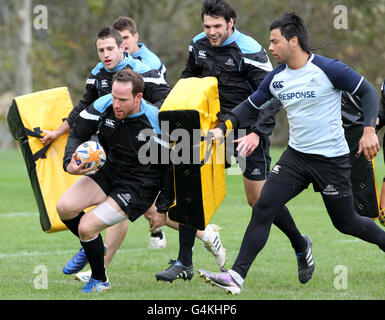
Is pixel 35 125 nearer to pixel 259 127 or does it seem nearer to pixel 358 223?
pixel 259 127

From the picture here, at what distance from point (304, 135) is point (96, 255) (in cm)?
199

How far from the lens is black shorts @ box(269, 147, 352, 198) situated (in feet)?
19.7

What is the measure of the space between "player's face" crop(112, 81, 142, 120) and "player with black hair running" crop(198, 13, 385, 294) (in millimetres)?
729

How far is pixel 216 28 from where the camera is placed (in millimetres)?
6961

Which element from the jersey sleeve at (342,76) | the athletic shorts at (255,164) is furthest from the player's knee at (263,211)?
the athletic shorts at (255,164)

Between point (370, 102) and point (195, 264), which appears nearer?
point (370, 102)

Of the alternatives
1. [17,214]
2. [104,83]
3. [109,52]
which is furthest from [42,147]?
[17,214]

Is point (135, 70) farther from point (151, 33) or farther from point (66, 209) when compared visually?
point (151, 33)

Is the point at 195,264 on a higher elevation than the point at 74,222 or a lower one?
lower

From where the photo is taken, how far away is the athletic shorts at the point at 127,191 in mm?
6359

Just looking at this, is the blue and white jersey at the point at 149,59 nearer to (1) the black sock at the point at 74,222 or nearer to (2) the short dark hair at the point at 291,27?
(1) the black sock at the point at 74,222

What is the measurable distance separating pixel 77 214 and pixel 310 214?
20.9 feet

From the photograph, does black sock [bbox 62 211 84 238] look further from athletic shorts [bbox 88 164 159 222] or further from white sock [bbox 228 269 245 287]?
white sock [bbox 228 269 245 287]

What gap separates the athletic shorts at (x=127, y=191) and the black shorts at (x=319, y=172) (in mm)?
1093
